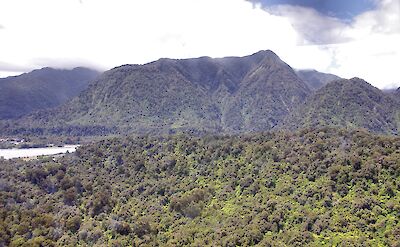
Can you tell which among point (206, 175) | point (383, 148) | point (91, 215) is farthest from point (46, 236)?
point (383, 148)

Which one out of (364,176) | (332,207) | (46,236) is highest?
(364,176)

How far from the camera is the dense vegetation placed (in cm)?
7756

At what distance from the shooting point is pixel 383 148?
294 ft

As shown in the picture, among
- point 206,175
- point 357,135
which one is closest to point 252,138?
point 206,175

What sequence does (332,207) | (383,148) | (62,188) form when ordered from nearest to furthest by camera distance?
1. (332,207)
2. (383,148)
3. (62,188)

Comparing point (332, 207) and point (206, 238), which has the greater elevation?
point (332, 207)

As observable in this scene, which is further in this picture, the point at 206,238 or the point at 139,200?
the point at 139,200

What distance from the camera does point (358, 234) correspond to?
A: 235ft

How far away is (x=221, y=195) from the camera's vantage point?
100125 mm

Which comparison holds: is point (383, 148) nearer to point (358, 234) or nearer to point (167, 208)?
point (358, 234)

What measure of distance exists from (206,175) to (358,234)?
4912 centimetres

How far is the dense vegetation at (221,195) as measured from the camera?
3054 inches

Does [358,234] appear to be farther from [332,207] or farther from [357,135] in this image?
[357,135]

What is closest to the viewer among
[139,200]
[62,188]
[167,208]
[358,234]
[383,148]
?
[358,234]
